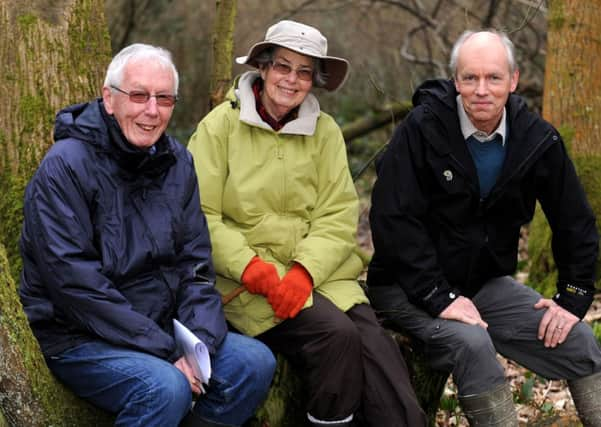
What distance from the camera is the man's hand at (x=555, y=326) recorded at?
4027 millimetres

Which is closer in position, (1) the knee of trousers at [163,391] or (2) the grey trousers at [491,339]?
(1) the knee of trousers at [163,391]

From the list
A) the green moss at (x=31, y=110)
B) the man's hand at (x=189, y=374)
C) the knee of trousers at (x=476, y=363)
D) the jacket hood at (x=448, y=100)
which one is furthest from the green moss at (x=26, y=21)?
the knee of trousers at (x=476, y=363)

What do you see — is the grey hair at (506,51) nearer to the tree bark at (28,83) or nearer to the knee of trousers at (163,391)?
the tree bark at (28,83)

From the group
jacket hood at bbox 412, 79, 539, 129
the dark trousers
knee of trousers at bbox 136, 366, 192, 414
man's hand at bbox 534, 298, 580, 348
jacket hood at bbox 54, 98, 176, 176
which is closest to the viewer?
knee of trousers at bbox 136, 366, 192, 414

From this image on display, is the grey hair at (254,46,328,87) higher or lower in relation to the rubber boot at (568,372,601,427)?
higher

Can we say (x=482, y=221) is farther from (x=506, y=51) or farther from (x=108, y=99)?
(x=108, y=99)

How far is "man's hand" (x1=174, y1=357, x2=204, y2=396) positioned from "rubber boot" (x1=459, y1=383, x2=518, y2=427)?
4.14 ft

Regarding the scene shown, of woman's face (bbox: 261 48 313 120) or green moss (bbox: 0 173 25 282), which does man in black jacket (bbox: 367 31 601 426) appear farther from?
green moss (bbox: 0 173 25 282)

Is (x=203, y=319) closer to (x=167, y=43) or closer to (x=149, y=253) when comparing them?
(x=149, y=253)

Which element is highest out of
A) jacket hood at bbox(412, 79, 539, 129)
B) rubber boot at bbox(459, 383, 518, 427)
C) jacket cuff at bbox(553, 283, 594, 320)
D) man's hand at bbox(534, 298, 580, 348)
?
jacket hood at bbox(412, 79, 539, 129)

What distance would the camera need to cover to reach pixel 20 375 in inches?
120

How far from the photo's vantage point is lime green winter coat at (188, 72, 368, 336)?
154 inches

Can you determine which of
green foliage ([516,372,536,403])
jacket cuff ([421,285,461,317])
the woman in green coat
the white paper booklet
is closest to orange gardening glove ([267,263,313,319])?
the woman in green coat

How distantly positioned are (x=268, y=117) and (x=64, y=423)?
174cm
